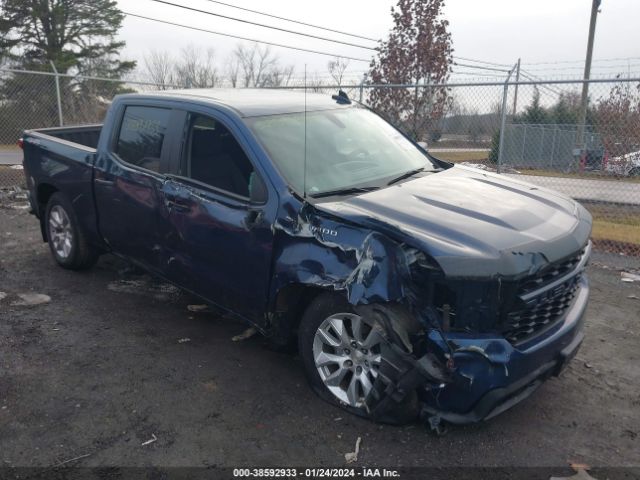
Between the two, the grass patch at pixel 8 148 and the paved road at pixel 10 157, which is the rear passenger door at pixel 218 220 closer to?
the paved road at pixel 10 157

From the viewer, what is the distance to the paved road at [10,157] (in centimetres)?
1456

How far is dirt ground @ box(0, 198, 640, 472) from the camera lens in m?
2.92

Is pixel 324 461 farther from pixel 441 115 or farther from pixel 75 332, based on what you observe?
pixel 441 115

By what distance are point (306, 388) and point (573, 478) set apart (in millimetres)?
1616

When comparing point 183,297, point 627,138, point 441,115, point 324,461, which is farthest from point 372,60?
point 324,461

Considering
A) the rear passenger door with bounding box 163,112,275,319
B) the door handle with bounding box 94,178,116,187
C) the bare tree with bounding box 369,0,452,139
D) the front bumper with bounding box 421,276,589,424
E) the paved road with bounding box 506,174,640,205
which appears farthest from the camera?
the bare tree with bounding box 369,0,452,139

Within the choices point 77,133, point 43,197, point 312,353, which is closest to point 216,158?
point 312,353

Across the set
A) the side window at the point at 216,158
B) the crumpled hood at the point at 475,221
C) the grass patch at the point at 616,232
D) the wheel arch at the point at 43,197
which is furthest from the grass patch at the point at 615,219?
the wheel arch at the point at 43,197

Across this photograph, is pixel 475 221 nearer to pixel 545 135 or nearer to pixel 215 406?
pixel 215 406

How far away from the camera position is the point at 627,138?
24.3ft

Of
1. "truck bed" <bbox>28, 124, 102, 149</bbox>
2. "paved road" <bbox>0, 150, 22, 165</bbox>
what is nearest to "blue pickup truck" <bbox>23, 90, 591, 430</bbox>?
"truck bed" <bbox>28, 124, 102, 149</bbox>

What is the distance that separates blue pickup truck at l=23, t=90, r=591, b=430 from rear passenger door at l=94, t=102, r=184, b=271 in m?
0.02

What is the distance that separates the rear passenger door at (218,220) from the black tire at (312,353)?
1.24ft

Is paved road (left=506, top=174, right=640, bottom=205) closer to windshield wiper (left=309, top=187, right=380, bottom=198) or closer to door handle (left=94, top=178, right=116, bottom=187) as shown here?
windshield wiper (left=309, top=187, right=380, bottom=198)
